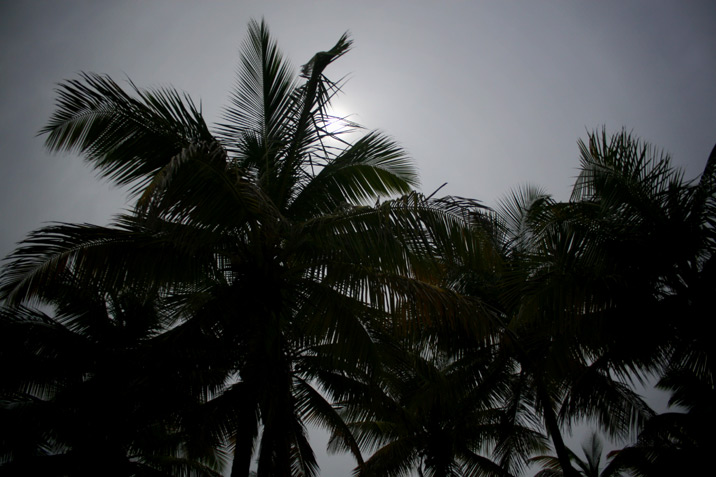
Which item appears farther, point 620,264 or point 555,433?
point 555,433

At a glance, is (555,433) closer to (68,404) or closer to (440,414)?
(440,414)

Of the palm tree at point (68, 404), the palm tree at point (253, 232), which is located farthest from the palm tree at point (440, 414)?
the palm tree at point (68, 404)

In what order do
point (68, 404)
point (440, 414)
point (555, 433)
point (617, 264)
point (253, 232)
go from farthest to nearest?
point (440, 414) → point (555, 433) → point (68, 404) → point (617, 264) → point (253, 232)

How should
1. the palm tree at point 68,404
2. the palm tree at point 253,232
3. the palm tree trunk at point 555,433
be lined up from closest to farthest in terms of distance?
the palm tree at point 253,232, the palm tree at point 68,404, the palm tree trunk at point 555,433

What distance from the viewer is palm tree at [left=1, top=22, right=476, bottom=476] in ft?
15.5

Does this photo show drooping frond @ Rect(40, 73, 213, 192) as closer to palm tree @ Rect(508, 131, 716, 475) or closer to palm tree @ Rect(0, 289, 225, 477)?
palm tree @ Rect(0, 289, 225, 477)

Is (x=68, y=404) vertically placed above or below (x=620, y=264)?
below

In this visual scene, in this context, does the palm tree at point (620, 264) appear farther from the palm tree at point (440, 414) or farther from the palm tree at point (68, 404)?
the palm tree at point (68, 404)

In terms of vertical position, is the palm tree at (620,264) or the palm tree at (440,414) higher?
the palm tree at (620,264)

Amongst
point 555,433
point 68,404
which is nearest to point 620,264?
point 555,433

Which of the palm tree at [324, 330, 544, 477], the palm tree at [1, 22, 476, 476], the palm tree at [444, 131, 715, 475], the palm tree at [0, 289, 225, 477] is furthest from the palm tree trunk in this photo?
the palm tree at [0, 289, 225, 477]

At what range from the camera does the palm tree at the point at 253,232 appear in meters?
4.74

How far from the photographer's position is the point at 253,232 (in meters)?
5.12

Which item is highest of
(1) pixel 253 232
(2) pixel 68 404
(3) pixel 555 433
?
(1) pixel 253 232
